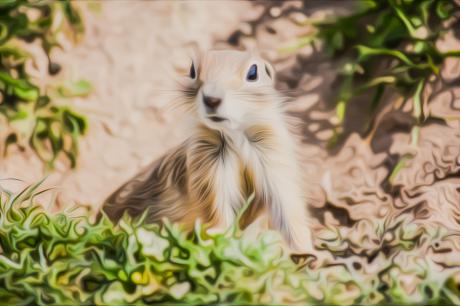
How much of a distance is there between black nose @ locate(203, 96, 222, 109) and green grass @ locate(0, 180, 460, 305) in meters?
0.22

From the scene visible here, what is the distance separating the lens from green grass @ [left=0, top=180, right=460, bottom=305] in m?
1.50

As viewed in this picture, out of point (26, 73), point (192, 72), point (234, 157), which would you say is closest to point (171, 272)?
point (234, 157)

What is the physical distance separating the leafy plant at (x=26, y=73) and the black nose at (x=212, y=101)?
32cm

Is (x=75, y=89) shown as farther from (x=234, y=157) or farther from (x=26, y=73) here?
(x=234, y=157)

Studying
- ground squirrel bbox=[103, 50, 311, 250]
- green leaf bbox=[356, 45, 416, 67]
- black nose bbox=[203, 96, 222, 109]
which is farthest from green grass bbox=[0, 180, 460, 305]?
green leaf bbox=[356, 45, 416, 67]

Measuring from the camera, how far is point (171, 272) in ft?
5.02

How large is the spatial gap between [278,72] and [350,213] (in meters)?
0.29

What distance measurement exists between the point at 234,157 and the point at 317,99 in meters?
0.19

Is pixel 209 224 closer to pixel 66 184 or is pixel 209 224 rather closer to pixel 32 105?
pixel 66 184

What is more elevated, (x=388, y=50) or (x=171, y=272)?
(x=388, y=50)

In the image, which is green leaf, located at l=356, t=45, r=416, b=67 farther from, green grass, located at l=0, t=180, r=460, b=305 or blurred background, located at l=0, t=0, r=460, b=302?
green grass, located at l=0, t=180, r=460, b=305

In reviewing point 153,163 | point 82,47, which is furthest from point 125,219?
point 82,47

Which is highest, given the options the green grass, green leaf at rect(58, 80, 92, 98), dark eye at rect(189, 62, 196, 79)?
dark eye at rect(189, 62, 196, 79)

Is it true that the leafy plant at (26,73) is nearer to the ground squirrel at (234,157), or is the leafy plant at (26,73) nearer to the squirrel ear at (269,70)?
the ground squirrel at (234,157)
